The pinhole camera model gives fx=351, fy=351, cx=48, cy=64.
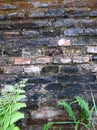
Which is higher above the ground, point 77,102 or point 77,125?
point 77,102

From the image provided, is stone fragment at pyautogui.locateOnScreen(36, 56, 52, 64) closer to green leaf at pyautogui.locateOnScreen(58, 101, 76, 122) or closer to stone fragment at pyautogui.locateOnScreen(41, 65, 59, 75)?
stone fragment at pyautogui.locateOnScreen(41, 65, 59, 75)

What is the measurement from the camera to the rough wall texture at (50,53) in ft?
10.9

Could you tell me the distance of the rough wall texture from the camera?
3328mm

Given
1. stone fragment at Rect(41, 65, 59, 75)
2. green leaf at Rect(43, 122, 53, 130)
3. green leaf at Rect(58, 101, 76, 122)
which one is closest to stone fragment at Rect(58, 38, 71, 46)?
stone fragment at Rect(41, 65, 59, 75)

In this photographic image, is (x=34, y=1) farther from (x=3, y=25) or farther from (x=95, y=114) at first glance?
(x=95, y=114)

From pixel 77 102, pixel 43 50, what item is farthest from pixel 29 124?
pixel 43 50

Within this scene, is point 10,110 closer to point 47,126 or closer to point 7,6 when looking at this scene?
point 47,126

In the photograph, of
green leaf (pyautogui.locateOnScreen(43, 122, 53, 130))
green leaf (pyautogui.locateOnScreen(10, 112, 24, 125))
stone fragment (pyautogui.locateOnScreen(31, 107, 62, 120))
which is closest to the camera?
green leaf (pyautogui.locateOnScreen(10, 112, 24, 125))

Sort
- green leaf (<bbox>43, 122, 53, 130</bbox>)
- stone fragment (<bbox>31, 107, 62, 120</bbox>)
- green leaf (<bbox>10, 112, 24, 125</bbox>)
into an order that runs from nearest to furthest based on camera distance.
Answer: green leaf (<bbox>10, 112, 24, 125</bbox>) → green leaf (<bbox>43, 122, 53, 130</bbox>) → stone fragment (<bbox>31, 107, 62, 120</bbox>)

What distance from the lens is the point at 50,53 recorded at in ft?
11.0

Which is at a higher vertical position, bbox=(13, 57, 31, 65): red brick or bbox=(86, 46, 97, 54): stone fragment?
bbox=(86, 46, 97, 54): stone fragment

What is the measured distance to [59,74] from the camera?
11.0 ft

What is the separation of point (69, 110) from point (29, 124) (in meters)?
0.43

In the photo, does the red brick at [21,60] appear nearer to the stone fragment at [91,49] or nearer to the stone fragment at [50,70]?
the stone fragment at [50,70]
